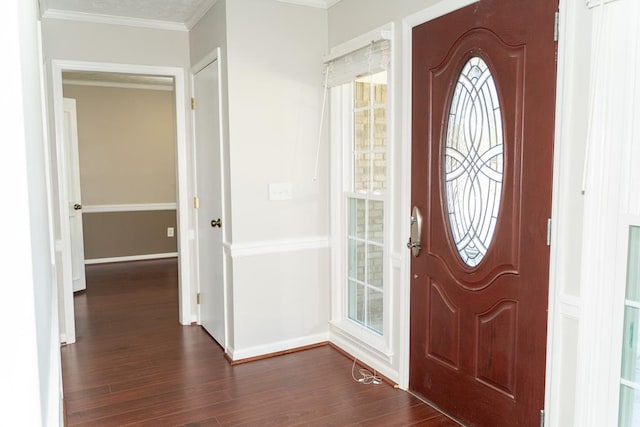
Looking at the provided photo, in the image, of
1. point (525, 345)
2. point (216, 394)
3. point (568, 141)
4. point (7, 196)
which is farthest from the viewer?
point (216, 394)

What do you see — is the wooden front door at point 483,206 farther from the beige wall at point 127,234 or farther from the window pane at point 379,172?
the beige wall at point 127,234

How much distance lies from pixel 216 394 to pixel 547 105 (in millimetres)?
2384

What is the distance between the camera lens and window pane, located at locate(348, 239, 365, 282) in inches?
136

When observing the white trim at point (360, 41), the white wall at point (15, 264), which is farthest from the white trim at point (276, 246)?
the white wall at point (15, 264)

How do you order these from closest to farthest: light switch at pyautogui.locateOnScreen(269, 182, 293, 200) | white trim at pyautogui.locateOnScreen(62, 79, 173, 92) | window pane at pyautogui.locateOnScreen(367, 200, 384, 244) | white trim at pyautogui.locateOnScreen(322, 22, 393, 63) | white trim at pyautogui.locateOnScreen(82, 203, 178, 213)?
1. white trim at pyautogui.locateOnScreen(322, 22, 393, 63)
2. window pane at pyautogui.locateOnScreen(367, 200, 384, 244)
3. light switch at pyautogui.locateOnScreen(269, 182, 293, 200)
4. white trim at pyautogui.locateOnScreen(62, 79, 173, 92)
5. white trim at pyautogui.locateOnScreen(82, 203, 178, 213)

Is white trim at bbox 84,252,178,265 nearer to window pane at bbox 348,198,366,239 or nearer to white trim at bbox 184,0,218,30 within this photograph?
white trim at bbox 184,0,218,30

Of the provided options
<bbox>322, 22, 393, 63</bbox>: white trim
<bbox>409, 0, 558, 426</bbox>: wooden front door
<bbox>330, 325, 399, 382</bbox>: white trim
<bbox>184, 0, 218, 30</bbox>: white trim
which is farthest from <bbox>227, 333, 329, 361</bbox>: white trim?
Result: <bbox>184, 0, 218, 30</bbox>: white trim

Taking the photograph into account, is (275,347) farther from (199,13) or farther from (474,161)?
(199,13)

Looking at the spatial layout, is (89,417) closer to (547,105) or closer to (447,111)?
(447,111)

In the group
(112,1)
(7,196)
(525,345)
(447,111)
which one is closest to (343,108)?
(447,111)

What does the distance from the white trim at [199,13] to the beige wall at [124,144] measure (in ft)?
10.7

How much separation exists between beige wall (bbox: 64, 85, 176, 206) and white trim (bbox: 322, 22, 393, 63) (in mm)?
4283

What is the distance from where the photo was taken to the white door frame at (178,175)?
376 centimetres

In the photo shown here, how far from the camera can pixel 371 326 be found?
11.0 feet
